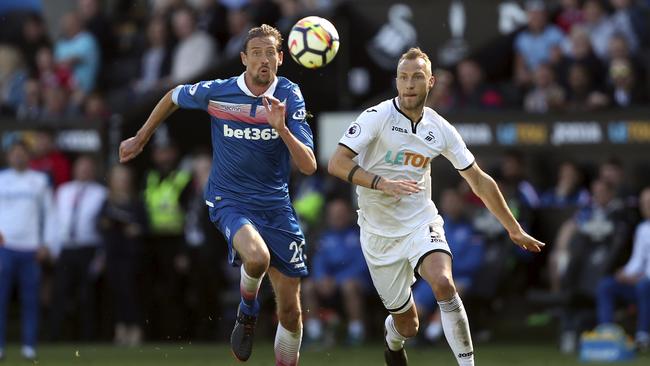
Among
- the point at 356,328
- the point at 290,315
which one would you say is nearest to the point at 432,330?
the point at 356,328

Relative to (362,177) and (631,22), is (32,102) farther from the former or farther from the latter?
(362,177)

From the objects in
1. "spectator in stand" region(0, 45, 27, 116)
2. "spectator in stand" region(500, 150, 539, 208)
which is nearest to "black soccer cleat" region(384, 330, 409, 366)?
"spectator in stand" region(500, 150, 539, 208)

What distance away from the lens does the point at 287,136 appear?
11289 mm

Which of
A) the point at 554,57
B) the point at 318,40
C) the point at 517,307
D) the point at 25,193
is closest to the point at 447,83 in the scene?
the point at 554,57

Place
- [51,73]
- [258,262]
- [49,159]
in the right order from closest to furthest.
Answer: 1. [258,262]
2. [49,159]
3. [51,73]

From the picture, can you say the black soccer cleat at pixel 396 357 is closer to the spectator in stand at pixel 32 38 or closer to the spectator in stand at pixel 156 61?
the spectator in stand at pixel 156 61

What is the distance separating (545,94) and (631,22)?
1563 mm

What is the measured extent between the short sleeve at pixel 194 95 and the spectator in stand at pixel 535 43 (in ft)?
26.7

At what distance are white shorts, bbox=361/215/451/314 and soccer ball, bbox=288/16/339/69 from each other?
4.79ft

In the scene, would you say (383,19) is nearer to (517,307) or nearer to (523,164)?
(523,164)

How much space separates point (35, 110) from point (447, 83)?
661 centimetres

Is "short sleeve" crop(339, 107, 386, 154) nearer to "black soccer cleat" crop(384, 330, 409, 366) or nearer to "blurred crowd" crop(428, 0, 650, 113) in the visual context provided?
"black soccer cleat" crop(384, 330, 409, 366)

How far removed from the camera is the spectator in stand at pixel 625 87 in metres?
18.5

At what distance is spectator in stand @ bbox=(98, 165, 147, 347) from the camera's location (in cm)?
2005
